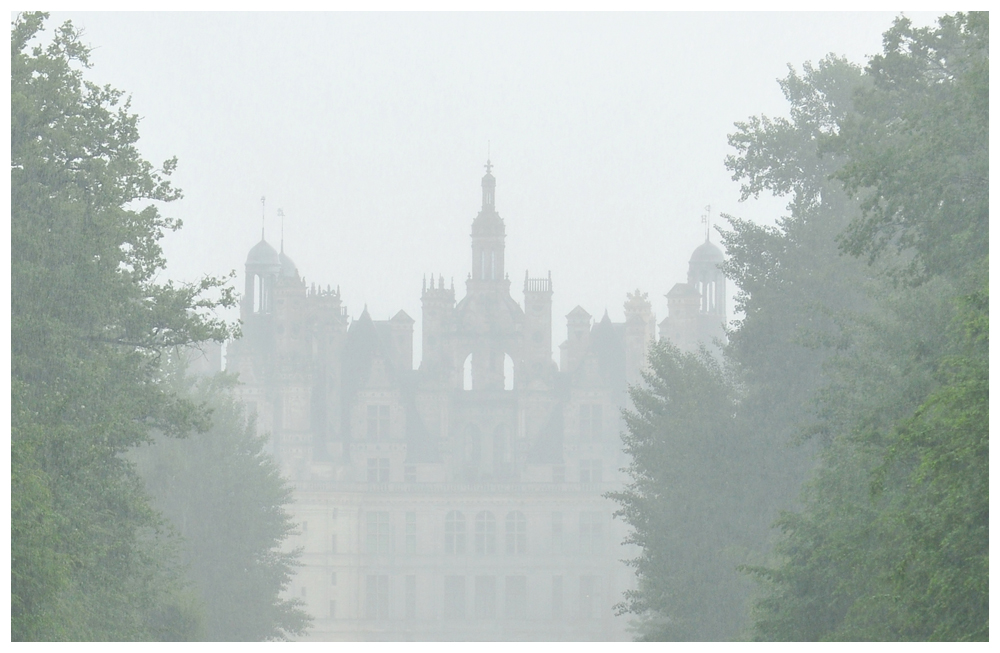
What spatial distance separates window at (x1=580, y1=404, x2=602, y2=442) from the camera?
325ft

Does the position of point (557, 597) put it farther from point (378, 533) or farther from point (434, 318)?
point (434, 318)

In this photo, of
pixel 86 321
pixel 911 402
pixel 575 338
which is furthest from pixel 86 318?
pixel 575 338

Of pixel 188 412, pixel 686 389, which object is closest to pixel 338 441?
pixel 686 389

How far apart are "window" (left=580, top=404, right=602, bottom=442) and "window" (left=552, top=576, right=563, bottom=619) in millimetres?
8182

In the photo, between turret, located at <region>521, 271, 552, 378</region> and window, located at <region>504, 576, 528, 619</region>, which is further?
turret, located at <region>521, 271, 552, 378</region>

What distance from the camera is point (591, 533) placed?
9656cm

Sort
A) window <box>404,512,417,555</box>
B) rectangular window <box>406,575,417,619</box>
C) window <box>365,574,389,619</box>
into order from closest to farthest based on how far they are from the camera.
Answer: window <box>365,574,389,619</box>
rectangular window <box>406,575,417,619</box>
window <box>404,512,417,555</box>

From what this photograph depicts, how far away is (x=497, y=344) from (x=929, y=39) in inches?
2744

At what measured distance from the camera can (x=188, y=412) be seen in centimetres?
2944

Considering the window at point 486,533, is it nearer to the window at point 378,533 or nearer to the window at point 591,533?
the window at point 591,533

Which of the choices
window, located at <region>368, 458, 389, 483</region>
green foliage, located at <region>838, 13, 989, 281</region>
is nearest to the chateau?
window, located at <region>368, 458, 389, 483</region>

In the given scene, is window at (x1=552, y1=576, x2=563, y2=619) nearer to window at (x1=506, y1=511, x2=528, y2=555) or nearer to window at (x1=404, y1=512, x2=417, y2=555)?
window at (x1=506, y1=511, x2=528, y2=555)

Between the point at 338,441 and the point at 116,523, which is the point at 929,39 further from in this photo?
the point at 338,441

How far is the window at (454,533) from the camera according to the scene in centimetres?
9606
